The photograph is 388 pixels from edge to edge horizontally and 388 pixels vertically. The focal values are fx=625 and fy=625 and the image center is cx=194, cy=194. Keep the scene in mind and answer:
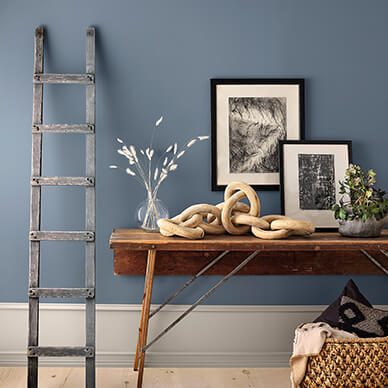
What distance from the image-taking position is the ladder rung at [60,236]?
3268mm

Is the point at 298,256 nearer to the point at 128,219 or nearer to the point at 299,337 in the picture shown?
the point at 299,337

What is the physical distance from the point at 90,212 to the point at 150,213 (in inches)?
12.5

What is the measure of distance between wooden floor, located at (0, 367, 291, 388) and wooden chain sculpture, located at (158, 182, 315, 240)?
2.73 ft

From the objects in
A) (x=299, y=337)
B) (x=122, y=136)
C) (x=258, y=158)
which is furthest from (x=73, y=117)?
(x=299, y=337)

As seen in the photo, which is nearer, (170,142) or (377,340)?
(377,340)

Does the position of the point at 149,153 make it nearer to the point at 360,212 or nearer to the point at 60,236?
the point at 60,236

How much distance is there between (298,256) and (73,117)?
57.2 inches

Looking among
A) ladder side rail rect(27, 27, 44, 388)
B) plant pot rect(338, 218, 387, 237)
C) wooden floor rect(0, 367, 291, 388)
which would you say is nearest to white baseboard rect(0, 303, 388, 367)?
wooden floor rect(0, 367, 291, 388)

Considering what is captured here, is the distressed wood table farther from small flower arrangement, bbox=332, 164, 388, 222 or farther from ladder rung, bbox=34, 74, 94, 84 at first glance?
ladder rung, bbox=34, 74, 94, 84

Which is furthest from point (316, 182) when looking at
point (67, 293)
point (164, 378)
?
point (67, 293)

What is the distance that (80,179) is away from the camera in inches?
130

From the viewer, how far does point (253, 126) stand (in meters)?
3.50

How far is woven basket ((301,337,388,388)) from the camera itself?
284 cm

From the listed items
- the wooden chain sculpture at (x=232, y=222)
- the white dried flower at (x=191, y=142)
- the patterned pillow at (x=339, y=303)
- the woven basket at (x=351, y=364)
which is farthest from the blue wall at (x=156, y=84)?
the woven basket at (x=351, y=364)
